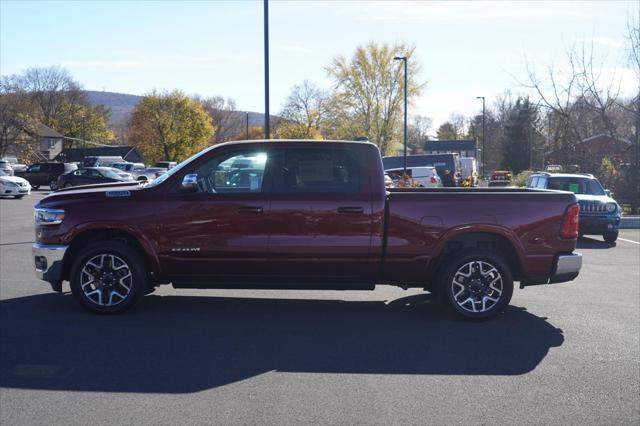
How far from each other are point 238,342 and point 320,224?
159cm

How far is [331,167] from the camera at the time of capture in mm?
7625

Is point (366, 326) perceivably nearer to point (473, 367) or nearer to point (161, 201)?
point (473, 367)

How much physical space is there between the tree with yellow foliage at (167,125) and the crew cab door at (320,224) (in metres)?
64.0

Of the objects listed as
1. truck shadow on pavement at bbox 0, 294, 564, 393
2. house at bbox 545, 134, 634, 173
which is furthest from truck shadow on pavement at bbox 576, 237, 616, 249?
house at bbox 545, 134, 634, 173

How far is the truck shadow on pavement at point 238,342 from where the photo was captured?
5707mm

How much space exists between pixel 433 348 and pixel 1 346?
4106 mm

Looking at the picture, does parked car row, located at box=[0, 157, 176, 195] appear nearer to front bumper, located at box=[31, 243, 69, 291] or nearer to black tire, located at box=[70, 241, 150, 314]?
front bumper, located at box=[31, 243, 69, 291]

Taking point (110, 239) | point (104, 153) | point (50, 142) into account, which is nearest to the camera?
point (110, 239)

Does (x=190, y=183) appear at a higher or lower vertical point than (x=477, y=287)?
higher

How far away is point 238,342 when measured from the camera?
666cm

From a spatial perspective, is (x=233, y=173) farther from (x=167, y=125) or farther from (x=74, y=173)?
(x=167, y=125)

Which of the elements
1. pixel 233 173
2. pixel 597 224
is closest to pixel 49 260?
pixel 233 173

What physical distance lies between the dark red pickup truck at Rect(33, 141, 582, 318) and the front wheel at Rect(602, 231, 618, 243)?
389 inches

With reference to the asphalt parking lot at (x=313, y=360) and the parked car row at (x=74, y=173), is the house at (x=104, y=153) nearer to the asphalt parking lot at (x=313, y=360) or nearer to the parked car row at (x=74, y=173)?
the parked car row at (x=74, y=173)
